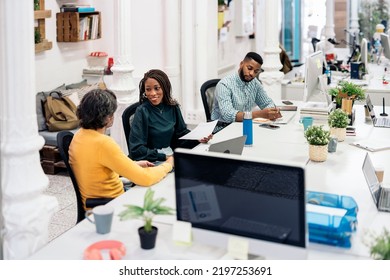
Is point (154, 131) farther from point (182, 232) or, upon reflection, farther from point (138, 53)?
point (138, 53)

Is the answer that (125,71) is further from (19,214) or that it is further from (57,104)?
(19,214)

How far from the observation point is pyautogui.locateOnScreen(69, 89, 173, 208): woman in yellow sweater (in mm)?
3131

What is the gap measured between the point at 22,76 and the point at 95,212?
66 centimetres

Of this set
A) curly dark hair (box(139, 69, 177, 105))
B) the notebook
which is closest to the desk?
the notebook

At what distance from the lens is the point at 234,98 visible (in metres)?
5.12

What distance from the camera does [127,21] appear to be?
5.30 meters

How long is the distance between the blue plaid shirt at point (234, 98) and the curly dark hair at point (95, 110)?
1.80 metres

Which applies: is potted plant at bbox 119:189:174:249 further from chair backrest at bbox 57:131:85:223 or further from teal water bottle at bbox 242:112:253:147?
teal water bottle at bbox 242:112:253:147

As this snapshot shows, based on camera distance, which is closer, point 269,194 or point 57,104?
point 269,194

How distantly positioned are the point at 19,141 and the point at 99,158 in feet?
2.08

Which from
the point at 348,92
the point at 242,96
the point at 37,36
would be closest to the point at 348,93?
the point at 348,92

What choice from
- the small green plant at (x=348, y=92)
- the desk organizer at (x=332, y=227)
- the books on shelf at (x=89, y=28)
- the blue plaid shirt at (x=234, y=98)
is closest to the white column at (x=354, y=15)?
the books on shelf at (x=89, y=28)

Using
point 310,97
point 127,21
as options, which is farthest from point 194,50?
point 310,97

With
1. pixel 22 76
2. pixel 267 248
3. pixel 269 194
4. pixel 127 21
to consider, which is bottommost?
pixel 267 248
